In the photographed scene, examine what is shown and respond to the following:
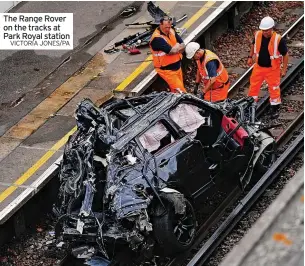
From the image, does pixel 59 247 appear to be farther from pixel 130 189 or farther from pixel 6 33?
pixel 6 33

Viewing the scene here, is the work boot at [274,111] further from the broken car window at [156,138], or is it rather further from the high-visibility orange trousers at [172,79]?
the broken car window at [156,138]

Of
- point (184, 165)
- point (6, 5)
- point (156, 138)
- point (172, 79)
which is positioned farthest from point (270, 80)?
point (6, 5)

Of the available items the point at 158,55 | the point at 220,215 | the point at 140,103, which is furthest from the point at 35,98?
the point at 220,215

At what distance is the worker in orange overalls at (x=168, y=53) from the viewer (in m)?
→ 12.7

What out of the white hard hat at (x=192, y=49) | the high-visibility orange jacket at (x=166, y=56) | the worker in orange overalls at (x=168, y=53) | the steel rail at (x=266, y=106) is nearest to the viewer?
the steel rail at (x=266, y=106)

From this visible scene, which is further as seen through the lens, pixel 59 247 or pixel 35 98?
pixel 35 98

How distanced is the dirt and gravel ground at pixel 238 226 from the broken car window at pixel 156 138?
1.61m

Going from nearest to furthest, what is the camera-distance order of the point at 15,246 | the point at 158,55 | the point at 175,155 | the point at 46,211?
the point at 175,155
the point at 15,246
the point at 46,211
the point at 158,55

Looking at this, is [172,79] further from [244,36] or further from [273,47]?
[244,36]

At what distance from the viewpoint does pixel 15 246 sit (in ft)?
34.1

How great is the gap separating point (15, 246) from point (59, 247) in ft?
3.89

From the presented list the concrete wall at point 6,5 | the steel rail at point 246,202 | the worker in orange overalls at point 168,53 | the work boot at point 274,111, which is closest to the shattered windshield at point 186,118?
the steel rail at point 246,202

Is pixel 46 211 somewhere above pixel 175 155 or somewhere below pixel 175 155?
below

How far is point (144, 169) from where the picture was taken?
893cm
